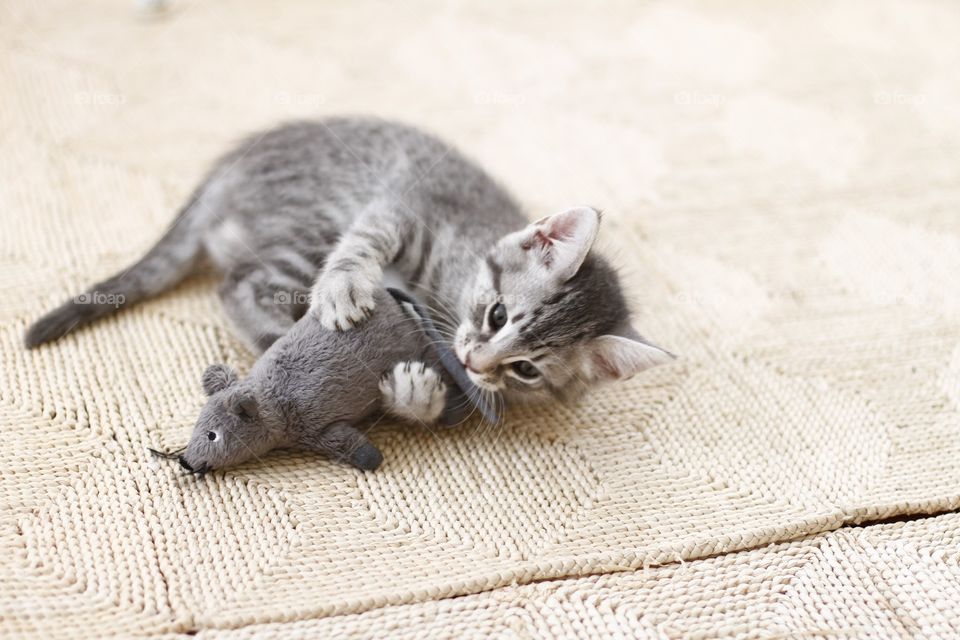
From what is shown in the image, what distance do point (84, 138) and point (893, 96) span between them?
2.07 m

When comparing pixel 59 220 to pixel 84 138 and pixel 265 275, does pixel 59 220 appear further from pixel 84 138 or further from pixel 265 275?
pixel 265 275

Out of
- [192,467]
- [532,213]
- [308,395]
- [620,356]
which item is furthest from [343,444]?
[532,213]

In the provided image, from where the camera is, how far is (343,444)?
4.18 ft

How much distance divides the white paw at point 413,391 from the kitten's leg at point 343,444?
0.07m

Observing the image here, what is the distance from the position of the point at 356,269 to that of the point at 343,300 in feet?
0.29

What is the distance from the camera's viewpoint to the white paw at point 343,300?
1290 millimetres

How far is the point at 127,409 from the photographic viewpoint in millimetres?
1345

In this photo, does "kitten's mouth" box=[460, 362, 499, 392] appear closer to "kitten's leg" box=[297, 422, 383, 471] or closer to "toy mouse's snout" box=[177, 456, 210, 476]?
"kitten's leg" box=[297, 422, 383, 471]

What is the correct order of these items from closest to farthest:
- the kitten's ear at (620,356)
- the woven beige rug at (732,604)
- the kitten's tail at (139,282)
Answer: the woven beige rug at (732,604)
the kitten's ear at (620,356)
the kitten's tail at (139,282)

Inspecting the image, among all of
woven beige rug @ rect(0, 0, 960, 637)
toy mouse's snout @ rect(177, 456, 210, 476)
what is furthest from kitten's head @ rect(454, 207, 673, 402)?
toy mouse's snout @ rect(177, 456, 210, 476)

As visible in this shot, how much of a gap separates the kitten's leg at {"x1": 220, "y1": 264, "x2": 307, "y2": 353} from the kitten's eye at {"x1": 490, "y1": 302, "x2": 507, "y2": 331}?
13.2 inches

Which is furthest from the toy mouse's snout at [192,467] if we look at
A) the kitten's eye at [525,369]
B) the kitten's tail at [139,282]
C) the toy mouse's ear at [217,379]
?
the kitten's eye at [525,369]

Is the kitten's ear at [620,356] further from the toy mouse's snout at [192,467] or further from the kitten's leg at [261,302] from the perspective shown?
the toy mouse's snout at [192,467]

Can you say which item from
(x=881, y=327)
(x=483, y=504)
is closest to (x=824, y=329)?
(x=881, y=327)
